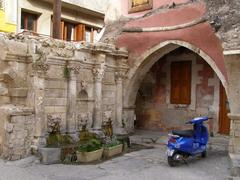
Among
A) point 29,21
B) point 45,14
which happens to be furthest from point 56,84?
point 45,14

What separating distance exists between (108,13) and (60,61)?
4.27m

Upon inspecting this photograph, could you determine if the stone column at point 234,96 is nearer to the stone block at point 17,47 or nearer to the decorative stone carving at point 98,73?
the decorative stone carving at point 98,73

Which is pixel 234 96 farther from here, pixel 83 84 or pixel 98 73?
pixel 83 84

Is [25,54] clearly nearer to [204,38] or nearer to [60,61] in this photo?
[60,61]

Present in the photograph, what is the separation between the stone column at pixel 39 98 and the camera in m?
6.70

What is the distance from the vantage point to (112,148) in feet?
24.0

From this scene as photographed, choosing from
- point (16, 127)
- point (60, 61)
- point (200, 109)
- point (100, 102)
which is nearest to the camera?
point (16, 127)

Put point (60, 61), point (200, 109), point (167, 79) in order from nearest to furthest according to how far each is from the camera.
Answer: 1. point (60, 61)
2. point (200, 109)
3. point (167, 79)

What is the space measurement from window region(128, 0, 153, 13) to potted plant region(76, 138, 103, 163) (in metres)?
4.89

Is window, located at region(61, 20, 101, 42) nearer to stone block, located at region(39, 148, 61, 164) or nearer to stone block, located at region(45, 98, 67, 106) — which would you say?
stone block, located at region(45, 98, 67, 106)

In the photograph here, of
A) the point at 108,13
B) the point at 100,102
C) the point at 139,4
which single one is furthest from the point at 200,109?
Result: the point at 108,13

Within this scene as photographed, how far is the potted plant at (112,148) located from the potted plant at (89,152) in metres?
0.19

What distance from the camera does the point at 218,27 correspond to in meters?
6.78

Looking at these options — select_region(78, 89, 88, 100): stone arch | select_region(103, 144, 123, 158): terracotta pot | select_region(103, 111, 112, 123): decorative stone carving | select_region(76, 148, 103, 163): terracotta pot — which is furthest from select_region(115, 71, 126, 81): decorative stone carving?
select_region(76, 148, 103, 163): terracotta pot
